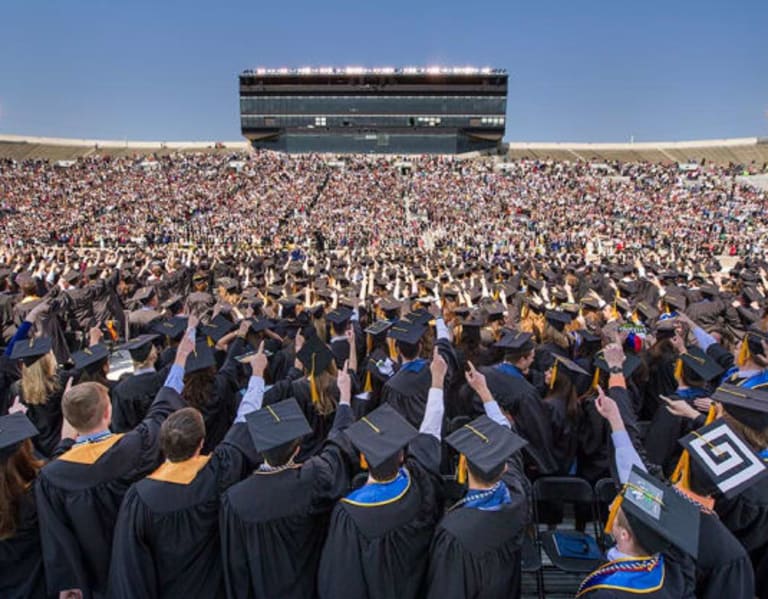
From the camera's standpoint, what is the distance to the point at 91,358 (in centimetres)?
415

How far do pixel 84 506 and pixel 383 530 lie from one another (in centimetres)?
167

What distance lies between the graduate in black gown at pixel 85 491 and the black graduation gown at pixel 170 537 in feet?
0.89

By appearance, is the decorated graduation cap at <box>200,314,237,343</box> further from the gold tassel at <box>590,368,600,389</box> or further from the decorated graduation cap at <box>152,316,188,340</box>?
the gold tassel at <box>590,368,600,389</box>

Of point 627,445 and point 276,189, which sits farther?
point 276,189

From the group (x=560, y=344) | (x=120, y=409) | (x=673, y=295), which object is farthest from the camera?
(x=673, y=295)

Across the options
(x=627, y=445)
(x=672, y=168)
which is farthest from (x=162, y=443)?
(x=672, y=168)

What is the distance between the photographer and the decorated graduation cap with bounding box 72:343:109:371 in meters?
4.09

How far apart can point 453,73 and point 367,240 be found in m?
39.4

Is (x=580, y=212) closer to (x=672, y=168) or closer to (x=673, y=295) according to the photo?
(x=672, y=168)

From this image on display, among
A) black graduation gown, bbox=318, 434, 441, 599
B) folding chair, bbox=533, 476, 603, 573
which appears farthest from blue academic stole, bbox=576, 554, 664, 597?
folding chair, bbox=533, 476, 603, 573

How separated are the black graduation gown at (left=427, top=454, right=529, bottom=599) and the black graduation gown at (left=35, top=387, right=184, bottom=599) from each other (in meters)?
1.81

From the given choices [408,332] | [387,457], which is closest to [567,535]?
[387,457]

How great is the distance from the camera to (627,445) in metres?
2.71

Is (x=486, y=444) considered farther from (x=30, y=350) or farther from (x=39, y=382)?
(x=30, y=350)
